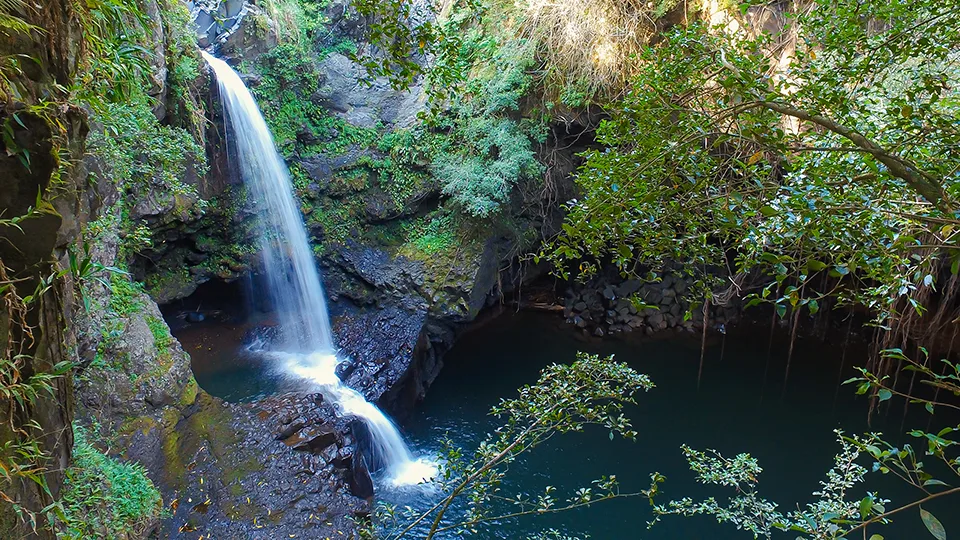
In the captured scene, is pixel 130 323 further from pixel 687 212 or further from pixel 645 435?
pixel 645 435

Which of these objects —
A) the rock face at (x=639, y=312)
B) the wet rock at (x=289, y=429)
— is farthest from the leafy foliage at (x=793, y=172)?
the rock face at (x=639, y=312)

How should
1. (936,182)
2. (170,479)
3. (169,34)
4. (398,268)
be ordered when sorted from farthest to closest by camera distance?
(398,268) → (169,34) → (170,479) → (936,182)

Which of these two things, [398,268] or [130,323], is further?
[398,268]

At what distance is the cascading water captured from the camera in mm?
7672

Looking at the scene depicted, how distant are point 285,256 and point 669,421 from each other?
265 inches

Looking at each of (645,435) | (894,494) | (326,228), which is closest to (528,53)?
(326,228)

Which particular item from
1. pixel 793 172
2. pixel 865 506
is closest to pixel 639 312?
pixel 793 172

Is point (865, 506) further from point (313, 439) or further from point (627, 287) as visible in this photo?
point (627, 287)

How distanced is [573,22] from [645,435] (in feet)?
19.8

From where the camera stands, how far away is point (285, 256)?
885cm

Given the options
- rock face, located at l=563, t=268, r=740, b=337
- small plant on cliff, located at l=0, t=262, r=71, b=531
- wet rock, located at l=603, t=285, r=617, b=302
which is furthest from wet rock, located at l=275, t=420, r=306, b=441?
wet rock, located at l=603, t=285, r=617, b=302

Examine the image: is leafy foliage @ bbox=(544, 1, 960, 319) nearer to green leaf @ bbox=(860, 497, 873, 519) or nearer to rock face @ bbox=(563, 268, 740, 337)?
green leaf @ bbox=(860, 497, 873, 519)

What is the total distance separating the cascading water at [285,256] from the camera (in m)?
7.67

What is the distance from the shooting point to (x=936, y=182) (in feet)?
5.40
